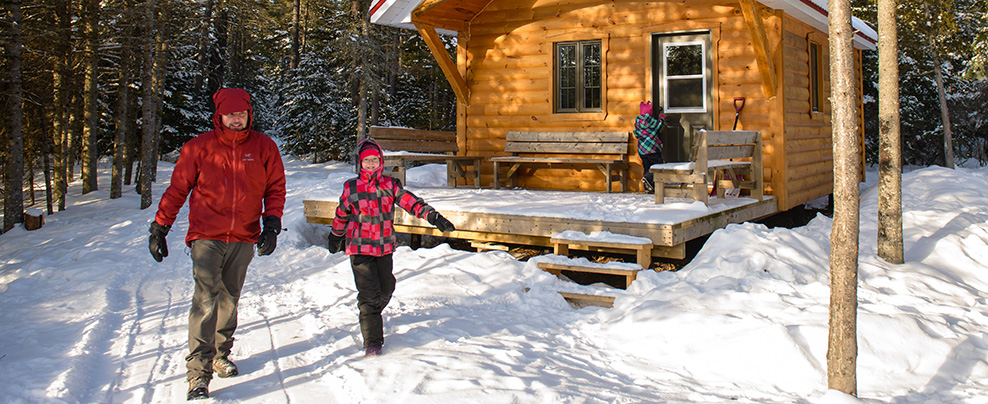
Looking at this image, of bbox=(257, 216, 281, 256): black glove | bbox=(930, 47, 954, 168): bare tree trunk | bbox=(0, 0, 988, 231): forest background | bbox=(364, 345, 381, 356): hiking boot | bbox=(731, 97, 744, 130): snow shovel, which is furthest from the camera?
bbox=(930, 47, 954, 168): bare tree trunk

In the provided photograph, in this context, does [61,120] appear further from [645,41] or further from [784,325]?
[784,325]

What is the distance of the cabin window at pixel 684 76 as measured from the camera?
9.99m

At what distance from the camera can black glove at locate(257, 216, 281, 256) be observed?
4055 mm

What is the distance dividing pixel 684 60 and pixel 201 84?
28.5 meters

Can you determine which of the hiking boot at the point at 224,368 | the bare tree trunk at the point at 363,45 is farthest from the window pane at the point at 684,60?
the bare tree trunk at the point at 363,45

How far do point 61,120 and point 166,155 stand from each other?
1345 cm

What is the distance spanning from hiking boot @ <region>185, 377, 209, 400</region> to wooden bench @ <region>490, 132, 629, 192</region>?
7.02 metres

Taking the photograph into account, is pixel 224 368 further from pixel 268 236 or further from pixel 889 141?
pixel 889 141

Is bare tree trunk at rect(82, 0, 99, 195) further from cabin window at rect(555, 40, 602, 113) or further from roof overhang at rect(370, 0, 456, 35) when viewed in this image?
cabin window at rect(555, 40, 602, 113)

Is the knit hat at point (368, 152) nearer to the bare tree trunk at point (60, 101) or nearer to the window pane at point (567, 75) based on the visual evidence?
the window pane at point (567, 75)

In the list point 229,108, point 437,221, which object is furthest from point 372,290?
point 229,108

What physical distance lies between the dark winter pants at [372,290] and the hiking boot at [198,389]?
1.05 metres

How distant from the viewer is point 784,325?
464 centimetres

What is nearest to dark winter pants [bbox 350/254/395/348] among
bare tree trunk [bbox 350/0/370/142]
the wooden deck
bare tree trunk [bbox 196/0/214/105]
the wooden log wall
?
the wooden deck
